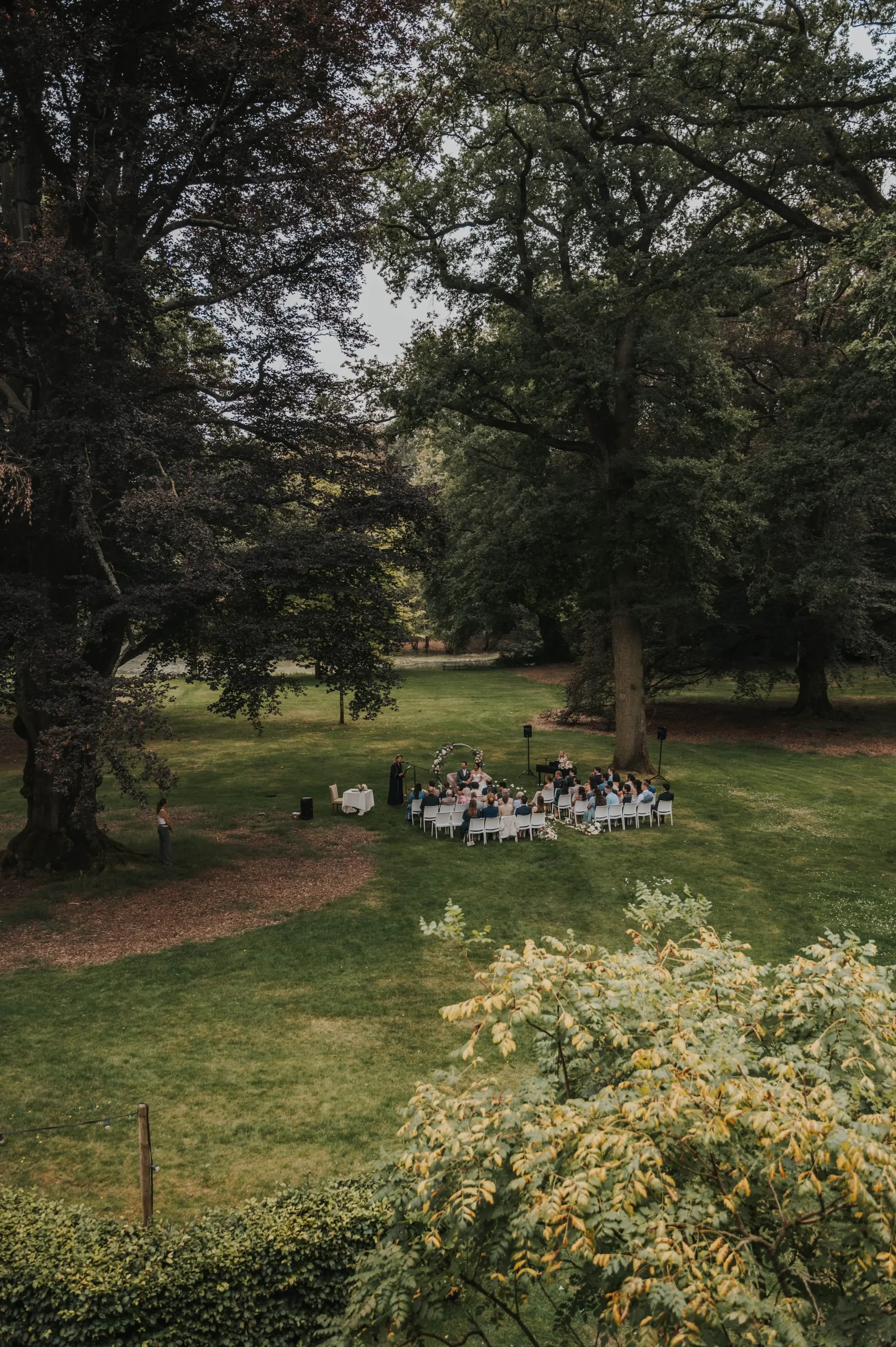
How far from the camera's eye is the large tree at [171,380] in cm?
1380

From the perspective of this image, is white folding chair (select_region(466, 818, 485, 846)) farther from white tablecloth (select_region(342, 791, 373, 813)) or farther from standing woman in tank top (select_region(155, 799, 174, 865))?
standing woman in tank top (select_region(155, 799, 174, 865))

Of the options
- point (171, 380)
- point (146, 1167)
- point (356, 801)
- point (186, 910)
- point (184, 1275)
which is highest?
point (171, 380)

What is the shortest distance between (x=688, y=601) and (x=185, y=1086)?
18.4 meters

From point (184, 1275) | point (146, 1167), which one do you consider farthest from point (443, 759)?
point (184, 1275)

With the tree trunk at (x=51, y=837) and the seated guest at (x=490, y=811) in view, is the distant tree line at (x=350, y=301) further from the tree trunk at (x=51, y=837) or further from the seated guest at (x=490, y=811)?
the seated guest at (x=490, y=811)

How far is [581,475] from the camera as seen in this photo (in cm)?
2502

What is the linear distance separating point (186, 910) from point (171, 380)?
34.2 ft

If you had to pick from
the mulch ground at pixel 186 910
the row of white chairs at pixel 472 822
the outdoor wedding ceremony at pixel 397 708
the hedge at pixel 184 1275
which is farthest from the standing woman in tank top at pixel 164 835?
the hedge at pixel 184 1275

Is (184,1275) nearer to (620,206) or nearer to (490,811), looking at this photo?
(490,811)

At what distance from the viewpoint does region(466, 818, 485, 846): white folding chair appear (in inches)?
752

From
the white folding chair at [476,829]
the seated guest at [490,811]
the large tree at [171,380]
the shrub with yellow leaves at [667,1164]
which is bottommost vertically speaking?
the white folding chair at [476,829]

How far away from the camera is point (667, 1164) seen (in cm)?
430

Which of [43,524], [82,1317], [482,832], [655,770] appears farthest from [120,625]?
[655,770]

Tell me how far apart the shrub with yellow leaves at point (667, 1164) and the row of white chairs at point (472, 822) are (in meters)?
13.8
